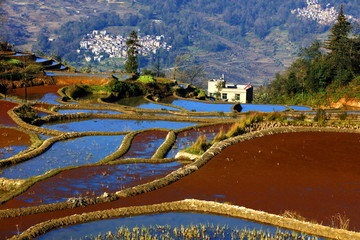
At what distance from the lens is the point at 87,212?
10867mm

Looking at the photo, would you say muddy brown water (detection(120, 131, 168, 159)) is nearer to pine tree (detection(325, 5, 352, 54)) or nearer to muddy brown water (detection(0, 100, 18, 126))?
muddy brown water (detection(0, 100, 18, 126))

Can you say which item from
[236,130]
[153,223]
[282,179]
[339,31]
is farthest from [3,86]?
[339,31]

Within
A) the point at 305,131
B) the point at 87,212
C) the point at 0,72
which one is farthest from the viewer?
the point at 0,72

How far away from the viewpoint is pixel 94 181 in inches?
541

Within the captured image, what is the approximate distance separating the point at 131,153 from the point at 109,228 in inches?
305

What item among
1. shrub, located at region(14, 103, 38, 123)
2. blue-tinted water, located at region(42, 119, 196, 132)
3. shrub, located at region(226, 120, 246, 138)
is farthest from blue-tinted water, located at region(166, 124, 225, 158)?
shrub, located at region(14, 103, 38, 123)

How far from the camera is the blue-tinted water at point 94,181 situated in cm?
1237

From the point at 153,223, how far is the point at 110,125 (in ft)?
47.5

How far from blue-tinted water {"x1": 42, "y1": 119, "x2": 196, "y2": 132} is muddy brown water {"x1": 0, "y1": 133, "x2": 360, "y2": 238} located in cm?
768

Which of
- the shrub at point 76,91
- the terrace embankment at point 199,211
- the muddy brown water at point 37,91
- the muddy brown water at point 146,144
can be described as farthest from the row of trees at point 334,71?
the terrace embankment at point 199,211

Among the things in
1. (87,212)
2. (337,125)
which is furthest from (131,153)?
(337,125)

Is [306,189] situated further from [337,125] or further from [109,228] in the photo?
[337,125]

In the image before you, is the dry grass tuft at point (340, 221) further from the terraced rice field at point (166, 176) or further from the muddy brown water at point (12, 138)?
the muddy brown water at point (12, 138)

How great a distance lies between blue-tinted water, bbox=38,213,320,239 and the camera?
388 inches
